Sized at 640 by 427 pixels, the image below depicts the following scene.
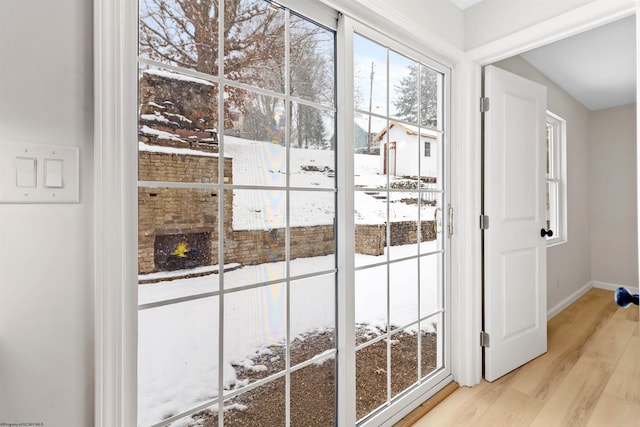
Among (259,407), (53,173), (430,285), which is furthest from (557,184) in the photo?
(53,173)

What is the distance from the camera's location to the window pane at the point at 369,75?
159 cm

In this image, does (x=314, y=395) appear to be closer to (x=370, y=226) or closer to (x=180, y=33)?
(x=370, y=226)

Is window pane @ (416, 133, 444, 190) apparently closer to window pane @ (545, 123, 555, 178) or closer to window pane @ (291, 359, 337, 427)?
window pane @ (291, 359, 337, 427)

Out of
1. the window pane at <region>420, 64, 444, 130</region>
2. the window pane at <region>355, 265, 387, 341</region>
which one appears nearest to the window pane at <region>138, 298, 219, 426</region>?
the window pane at <region>355, 265, 387, 341</region>

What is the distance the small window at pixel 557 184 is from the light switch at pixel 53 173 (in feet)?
14.3

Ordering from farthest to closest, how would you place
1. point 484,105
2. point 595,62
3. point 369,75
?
point 595,62 → point 484,105 → point 369,75

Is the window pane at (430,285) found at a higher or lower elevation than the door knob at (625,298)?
lower

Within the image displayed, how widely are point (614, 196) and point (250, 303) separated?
513cm

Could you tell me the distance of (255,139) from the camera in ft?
4.09

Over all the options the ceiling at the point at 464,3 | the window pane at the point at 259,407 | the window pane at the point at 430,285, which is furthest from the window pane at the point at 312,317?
the ceiling at the point at 464,3

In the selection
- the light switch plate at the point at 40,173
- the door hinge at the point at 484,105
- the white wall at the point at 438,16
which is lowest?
the light switch plate at the point at 40,173

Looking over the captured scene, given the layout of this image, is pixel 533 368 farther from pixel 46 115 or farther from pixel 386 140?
pixel 46 115

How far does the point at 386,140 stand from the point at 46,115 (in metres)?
1.40

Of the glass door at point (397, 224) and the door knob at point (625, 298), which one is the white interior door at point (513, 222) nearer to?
the glass door at point (397, 224)
